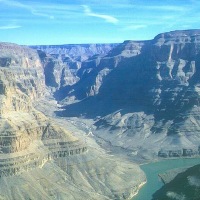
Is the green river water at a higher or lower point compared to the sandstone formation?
lower

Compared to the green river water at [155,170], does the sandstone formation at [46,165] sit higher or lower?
higher

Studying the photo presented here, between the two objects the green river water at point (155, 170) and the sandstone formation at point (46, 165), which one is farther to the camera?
the green river water at point (155, 170)

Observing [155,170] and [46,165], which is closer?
[46,165]

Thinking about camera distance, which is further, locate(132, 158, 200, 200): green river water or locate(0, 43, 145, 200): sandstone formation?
locate(132, 158, 200, 200): green river water

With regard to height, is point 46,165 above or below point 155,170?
above
